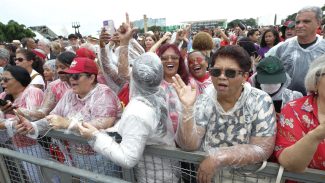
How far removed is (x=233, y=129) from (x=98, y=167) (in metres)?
1.24

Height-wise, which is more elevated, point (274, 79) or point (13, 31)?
point (13, 31)

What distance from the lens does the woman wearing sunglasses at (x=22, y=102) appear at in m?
2.60

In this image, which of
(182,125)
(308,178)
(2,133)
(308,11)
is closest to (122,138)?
(182,125)

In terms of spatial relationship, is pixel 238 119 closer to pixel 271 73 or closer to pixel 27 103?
pixel 271 73

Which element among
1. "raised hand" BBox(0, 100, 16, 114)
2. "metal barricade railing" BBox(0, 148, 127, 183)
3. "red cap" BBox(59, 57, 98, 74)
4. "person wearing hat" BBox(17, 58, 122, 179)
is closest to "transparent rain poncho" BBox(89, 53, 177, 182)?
"metal barricade railing" BBox(0, 148, 127, 183)

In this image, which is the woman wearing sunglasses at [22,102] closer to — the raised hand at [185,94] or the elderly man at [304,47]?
the raised hand at [185,94]

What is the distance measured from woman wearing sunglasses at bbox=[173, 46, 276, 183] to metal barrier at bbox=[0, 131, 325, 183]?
0.08 m

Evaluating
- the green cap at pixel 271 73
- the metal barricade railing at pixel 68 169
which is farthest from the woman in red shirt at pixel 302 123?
the metal barricade railing at pixel 68 169

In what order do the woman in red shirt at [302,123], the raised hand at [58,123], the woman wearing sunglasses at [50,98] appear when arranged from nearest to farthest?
the woman in red shirt at [302,123] → the raised hand at [58,123] → the woman wearing sunglasses at [50,98]

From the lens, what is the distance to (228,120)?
6.05ft

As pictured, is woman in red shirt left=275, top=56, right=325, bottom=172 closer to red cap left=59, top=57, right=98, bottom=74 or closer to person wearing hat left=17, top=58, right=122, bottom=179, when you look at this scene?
person wearing hat left=17, top=58, right=122, bottom=179

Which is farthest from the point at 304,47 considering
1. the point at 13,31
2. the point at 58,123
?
the point at 13,31

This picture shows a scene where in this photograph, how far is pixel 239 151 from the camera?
169 centimetres

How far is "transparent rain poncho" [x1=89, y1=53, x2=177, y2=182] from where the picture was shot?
5.99ft
